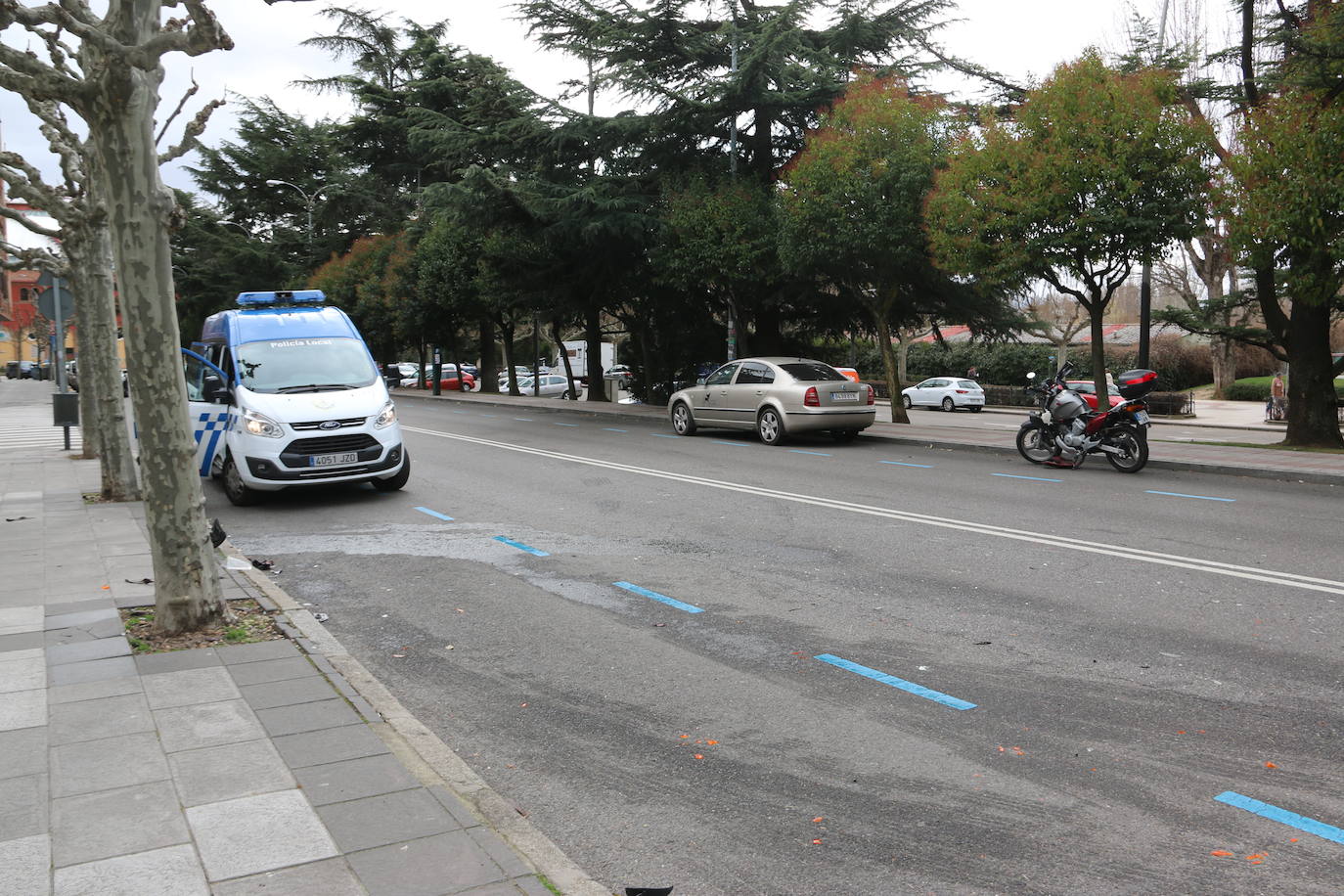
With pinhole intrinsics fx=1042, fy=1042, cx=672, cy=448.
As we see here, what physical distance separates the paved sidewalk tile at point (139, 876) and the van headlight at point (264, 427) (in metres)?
8.38

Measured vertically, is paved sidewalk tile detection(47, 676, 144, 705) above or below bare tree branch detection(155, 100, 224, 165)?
below

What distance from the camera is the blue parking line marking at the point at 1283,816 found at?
3613 millimetres

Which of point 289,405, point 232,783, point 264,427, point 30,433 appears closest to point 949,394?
point 30,433

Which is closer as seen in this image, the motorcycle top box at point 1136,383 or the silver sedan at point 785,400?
the motorcycle top box at point 1136,383

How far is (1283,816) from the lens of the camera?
12.3ft

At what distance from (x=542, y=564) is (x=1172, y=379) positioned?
44.7 meters

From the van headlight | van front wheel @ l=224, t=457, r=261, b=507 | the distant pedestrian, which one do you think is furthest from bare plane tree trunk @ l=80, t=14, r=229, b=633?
the distant pedestrian

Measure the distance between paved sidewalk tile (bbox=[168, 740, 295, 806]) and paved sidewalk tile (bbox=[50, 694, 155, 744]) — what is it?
1.52 feet

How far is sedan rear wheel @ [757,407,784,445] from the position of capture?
735 inches

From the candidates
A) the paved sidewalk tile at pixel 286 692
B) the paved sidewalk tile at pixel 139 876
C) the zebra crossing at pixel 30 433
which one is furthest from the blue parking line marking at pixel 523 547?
the zebra crossing at pixel 30 433

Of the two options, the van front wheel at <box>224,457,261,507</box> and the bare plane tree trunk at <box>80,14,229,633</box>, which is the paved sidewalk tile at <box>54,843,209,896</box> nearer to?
the bare plane tree trunk at <box>80,14,229,633</box>

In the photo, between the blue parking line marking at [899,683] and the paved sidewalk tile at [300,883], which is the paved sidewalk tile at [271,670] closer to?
the paved sidewalk tile at [300,883]

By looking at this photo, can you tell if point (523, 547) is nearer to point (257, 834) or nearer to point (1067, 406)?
point (257, 834)

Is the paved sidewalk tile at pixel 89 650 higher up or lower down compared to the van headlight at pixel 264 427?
lower down
